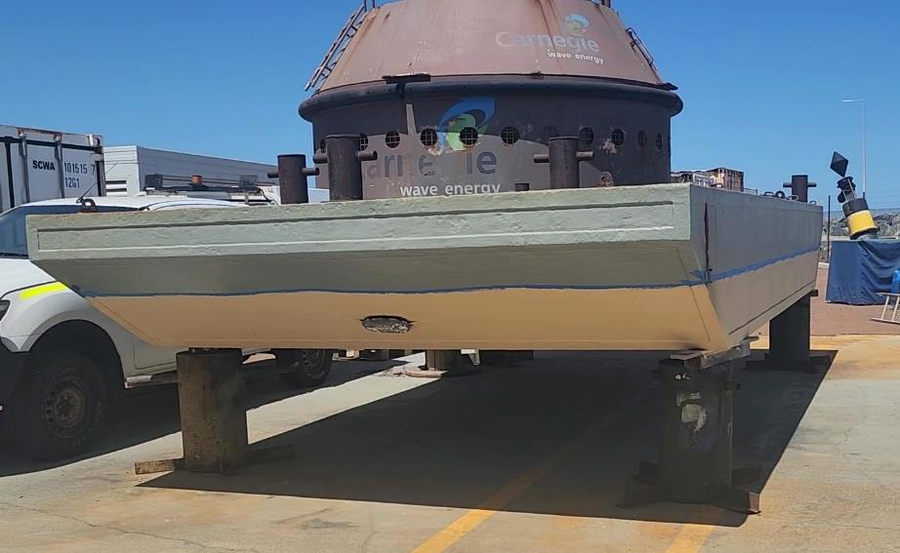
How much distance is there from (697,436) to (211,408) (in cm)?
326

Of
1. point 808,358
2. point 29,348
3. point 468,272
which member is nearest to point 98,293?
point 29,348

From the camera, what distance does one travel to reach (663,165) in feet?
21.7

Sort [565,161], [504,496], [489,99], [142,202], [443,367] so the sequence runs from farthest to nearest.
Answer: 1. [443,367]
2. [142,202]
3. [489,99]
4. [504,496]
5. [565,161]

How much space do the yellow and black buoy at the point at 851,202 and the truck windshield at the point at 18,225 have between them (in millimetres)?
12596

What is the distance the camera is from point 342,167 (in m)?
5.20

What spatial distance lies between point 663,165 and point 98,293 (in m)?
4.04

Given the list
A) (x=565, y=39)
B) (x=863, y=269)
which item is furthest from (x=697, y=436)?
(x=863, y=269)

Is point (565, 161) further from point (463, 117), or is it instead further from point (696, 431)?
point (696, 431)

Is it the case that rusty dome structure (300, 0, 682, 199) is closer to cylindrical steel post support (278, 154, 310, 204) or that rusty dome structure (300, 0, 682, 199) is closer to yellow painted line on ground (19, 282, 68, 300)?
cylindrical steel post support (278, 154, 310, 204)

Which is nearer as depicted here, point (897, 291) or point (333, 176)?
point (333, 176)

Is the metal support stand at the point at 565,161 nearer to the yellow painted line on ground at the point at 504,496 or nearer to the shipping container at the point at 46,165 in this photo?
the yellow painted line on ground at the point at 504,496

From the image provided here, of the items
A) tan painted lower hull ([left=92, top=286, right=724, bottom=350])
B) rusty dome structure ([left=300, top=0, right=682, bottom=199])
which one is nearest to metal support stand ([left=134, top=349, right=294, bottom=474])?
tan painted lower hull ([left=92, top=286, right=724, bottom=350])

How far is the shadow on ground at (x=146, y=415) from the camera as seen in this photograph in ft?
22.3

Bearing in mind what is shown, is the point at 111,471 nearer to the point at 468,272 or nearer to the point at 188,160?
the point at 468,272
